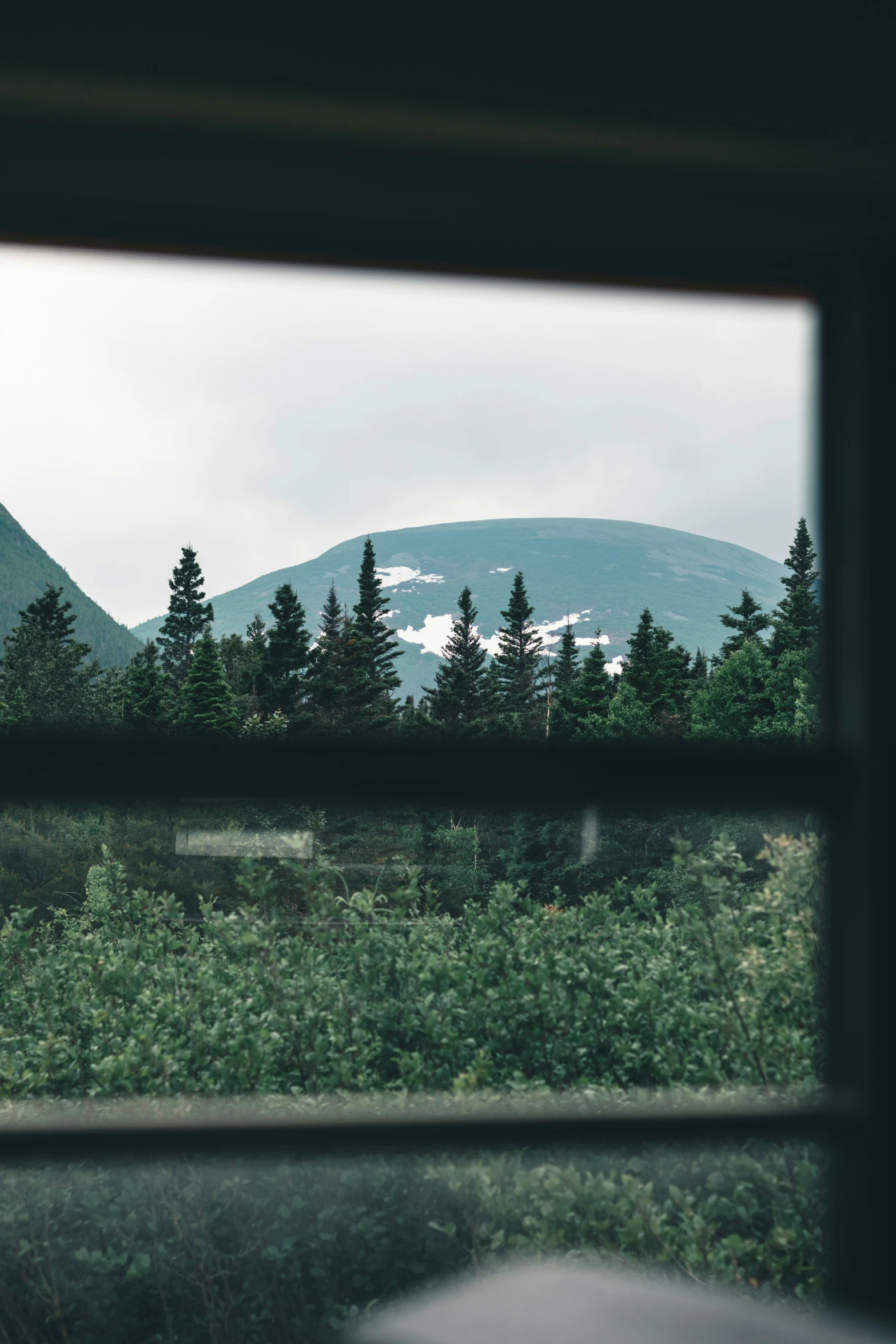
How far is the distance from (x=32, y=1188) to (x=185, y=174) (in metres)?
1.32

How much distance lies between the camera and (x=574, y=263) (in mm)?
1181

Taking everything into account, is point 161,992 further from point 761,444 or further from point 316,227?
point 761,444

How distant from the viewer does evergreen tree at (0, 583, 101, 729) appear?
113cm

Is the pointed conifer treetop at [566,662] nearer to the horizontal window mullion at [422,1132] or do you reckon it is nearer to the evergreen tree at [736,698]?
the evergreen tree at [736,698]

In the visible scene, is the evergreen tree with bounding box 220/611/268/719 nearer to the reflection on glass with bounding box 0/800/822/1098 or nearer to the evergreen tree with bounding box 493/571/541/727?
the reflection on glass with bounding box 0/800/822/1098

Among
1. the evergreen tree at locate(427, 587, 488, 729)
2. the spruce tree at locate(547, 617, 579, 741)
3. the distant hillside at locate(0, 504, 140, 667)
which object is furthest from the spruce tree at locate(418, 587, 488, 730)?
the distant hillside at locate(0, 504, 140, 667)

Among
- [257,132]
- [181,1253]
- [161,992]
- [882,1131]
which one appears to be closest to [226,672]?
[161,992]

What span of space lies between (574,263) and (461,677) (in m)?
0.58

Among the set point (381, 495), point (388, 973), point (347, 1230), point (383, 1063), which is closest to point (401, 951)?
point (388, 973)

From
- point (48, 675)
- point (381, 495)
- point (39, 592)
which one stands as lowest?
point (48, 675)

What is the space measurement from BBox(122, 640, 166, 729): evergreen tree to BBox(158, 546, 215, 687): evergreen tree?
2 cm

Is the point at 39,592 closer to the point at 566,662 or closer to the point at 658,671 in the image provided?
the point at 566,662

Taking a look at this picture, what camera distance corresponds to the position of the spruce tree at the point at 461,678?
1.26 metres

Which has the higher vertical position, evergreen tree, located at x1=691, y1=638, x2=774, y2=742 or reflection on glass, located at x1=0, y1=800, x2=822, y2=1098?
evergreen tree, located at x1=691, y1=638, x2=774, y2=742
